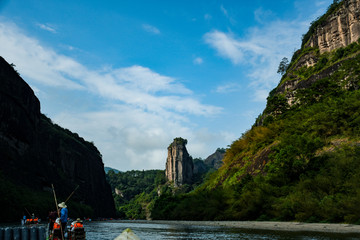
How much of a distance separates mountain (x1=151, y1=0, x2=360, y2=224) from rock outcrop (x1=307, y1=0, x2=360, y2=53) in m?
0.26

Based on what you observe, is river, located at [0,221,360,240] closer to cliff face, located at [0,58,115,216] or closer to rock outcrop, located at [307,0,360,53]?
cliff face, located at [0,58,115,216]

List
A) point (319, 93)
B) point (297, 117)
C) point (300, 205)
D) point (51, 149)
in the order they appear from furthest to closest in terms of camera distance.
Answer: point (51, 149) → point (319, 93) → point (297, 117) → point (300, 205)

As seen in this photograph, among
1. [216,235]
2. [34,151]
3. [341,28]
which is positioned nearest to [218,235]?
[216,235]

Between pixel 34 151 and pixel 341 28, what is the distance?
91.9 m

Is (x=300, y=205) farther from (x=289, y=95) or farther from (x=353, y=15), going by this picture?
(x=353, y=15)

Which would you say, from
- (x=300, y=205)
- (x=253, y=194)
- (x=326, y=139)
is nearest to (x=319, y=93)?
(x=326, y=139)

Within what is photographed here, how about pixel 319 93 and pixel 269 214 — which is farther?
pixel 319 93

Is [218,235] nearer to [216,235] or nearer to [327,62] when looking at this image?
[216,235]

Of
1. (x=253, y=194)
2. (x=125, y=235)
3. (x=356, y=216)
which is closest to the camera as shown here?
(x=125, y=235)

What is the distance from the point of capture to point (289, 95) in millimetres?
87438

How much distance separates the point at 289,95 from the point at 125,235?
296 feet

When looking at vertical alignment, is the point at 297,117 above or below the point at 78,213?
above

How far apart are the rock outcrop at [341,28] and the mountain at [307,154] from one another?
10.4 inches

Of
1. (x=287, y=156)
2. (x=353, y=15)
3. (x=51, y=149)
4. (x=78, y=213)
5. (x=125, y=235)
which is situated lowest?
(x=78, y=213)
